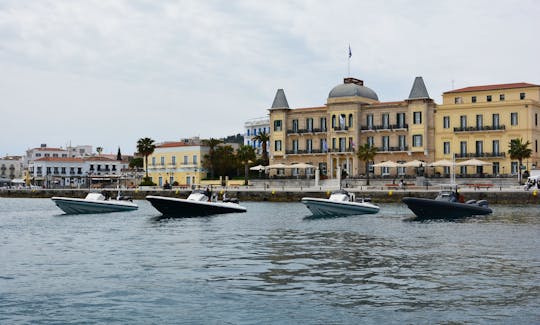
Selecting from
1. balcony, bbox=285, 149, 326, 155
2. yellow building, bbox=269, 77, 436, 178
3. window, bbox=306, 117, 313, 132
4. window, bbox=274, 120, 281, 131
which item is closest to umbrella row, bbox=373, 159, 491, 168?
yellow building, bbox=269, 77, 436, 178

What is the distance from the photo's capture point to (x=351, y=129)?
322 feet

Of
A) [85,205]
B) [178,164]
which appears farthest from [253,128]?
[85,205]

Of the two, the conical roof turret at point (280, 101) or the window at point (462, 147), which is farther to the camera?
the conical roof turret at point (280, 101)

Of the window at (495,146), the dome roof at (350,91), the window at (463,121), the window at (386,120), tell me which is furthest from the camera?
the dome roof at (350,91)

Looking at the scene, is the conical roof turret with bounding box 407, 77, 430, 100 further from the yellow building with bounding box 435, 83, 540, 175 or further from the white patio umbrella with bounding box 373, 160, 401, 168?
the white patio umbrella with bounding box 373, 160, 401, 168

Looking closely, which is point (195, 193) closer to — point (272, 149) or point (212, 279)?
point (212, 279)

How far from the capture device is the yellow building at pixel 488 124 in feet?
286

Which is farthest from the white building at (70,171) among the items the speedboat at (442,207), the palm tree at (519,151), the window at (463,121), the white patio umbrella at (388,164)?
the speedboat at (442,207)

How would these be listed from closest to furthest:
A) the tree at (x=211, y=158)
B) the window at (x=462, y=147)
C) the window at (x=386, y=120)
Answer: the window at (x=462, y=147)
the window at (x=386, y=120)
the tree at (x=211, y=158)

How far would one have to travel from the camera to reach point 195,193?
5362 cm

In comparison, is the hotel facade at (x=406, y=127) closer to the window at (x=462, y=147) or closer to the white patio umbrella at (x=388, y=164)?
the window at (x=462, y=147)

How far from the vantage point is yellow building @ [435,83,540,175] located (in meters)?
87.3

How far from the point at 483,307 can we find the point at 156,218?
1434 inches

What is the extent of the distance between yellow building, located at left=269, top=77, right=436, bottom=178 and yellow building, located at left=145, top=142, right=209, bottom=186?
15222 millimetres
